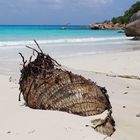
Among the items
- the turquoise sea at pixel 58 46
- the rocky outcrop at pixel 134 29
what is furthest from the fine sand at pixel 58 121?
the rocky outcrop at pixel 134 29

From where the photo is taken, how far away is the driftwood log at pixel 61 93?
5.14 meters

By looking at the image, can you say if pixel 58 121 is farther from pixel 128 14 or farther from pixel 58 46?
pixel 128 14

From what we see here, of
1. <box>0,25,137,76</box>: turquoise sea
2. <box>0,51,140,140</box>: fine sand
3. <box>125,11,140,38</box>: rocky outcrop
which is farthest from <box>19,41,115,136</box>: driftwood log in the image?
<box>125,11,140,38</box>: rocky outcrop

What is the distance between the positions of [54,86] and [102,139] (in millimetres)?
1164

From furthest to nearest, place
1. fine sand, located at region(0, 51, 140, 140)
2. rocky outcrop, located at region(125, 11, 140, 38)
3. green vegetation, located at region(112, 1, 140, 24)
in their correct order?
green vegetation, located at region(112, 1, 140, 24)
rocky outcrop, located at region(125, 11, 140, 38)
fine sand, located at region(0, 51, 140, 140)

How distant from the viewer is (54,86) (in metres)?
5.36

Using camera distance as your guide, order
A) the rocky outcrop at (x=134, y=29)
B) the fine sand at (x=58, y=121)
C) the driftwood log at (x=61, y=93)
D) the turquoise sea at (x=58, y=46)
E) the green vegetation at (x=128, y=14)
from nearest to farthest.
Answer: the fine sand at (x=58, y=121) → the driftwood log at (x=61, y=93) → the turquoise sea at (x=58, y=46) → the rocky outcrop at (x=134, y=29) → the green vegetation at (x=128, y=14)

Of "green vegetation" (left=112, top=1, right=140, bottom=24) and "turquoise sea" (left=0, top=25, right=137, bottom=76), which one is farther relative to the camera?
"green vegetation" (left=112, top=1, right=140, bottom=24)

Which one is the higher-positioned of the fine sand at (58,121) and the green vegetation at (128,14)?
the fine sand at (58,121)

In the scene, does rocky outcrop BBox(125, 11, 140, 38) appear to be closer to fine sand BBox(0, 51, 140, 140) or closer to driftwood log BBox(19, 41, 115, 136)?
fine sand BBox(0, 51, 140, 140)

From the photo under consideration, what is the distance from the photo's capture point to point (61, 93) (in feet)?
17.2

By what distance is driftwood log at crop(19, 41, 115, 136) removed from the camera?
5.14m

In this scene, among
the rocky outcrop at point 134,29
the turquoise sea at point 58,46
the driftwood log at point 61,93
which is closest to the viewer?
Answer: the driftwood log at point 61,93

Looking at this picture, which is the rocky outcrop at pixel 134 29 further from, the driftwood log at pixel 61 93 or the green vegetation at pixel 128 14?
the green vegetation at pixel 128 14
